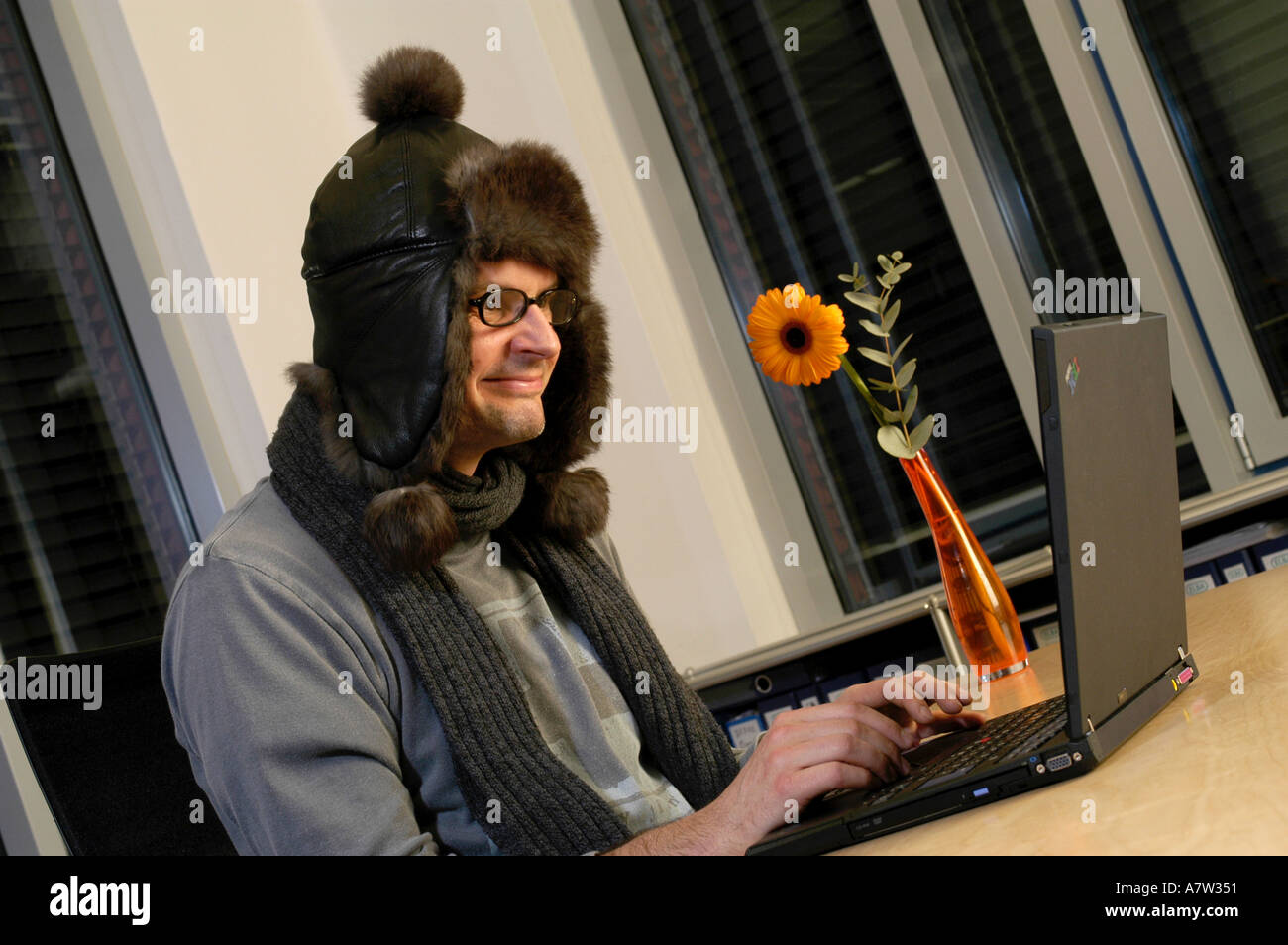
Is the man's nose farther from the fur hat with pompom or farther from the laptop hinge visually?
the laptop hinge

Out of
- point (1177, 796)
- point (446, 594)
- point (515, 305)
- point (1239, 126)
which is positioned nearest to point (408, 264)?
point (515, 305)

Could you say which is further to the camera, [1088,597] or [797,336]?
[797,336]

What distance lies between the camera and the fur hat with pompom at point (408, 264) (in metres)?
1.35

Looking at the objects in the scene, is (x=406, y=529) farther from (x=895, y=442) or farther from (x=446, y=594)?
(x=895, y=442)

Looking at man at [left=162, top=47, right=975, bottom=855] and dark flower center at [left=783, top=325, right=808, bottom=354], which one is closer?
man at [left=162, top=47, right=975, bottom=855]

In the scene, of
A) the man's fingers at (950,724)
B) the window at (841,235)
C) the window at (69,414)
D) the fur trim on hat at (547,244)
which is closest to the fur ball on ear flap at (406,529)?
the fur trim on hat at (547,244)

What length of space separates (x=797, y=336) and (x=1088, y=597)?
1014 millimetres

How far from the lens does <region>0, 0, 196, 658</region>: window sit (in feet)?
7.84

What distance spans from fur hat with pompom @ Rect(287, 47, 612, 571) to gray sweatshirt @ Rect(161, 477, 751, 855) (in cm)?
11

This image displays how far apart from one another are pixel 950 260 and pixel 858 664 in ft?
3.27

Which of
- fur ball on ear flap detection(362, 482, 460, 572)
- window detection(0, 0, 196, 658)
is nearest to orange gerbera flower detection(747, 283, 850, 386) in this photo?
fur ball on ear flap detection(362, 482, 460, 572)

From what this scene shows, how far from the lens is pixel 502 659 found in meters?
1.31

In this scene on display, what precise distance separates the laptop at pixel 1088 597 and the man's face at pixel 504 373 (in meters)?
0.67

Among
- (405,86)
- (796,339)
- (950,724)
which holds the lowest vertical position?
(950,724)
